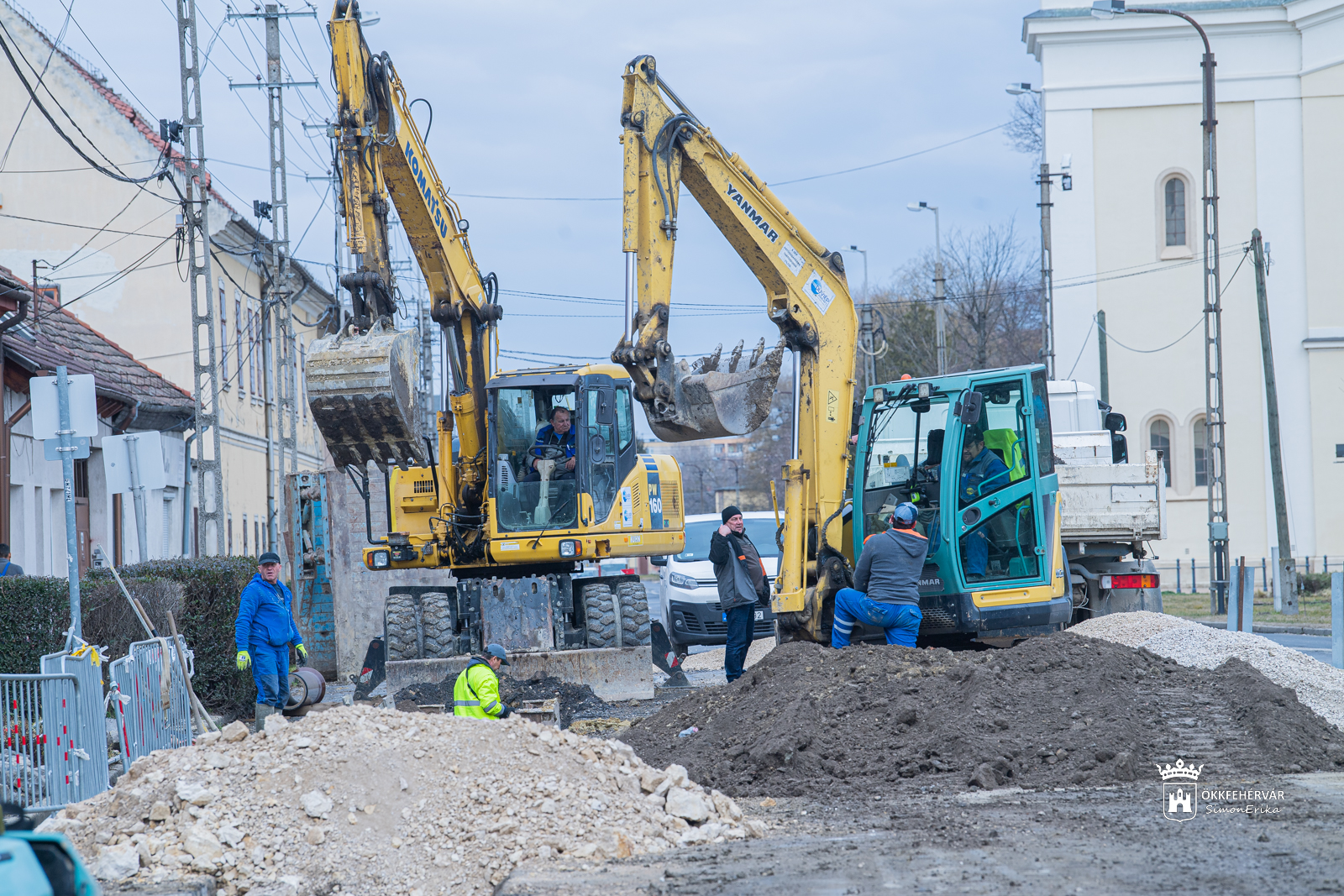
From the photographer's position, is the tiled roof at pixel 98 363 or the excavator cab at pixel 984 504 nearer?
the excavator cab at pixel 984 504

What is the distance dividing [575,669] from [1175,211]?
28.8 metres

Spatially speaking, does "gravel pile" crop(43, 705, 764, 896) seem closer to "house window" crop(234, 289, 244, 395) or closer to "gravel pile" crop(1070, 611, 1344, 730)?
"gravel pile" crop(1070, 611, 1344, 730)

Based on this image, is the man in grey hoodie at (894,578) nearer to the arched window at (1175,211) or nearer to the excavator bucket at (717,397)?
the excavator bucket at (717,397)

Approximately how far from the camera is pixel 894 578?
11.4 metres

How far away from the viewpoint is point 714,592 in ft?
58.8

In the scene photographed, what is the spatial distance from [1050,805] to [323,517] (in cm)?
1226

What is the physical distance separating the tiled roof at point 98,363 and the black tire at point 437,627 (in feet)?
26.0

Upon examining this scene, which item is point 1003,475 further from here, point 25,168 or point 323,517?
point 25,168

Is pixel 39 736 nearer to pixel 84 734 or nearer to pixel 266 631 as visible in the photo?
pixel 84 734

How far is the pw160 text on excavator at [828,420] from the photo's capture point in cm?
1206

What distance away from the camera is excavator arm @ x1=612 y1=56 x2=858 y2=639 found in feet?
39.3

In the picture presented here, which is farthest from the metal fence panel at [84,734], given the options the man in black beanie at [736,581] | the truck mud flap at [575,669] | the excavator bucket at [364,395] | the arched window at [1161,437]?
the arched window at [1161,437]

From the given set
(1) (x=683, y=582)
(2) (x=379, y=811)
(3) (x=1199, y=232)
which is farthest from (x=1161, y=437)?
(2) (x=379, y=811)

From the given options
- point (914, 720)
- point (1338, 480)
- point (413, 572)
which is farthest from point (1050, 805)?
point (1338, 480)
